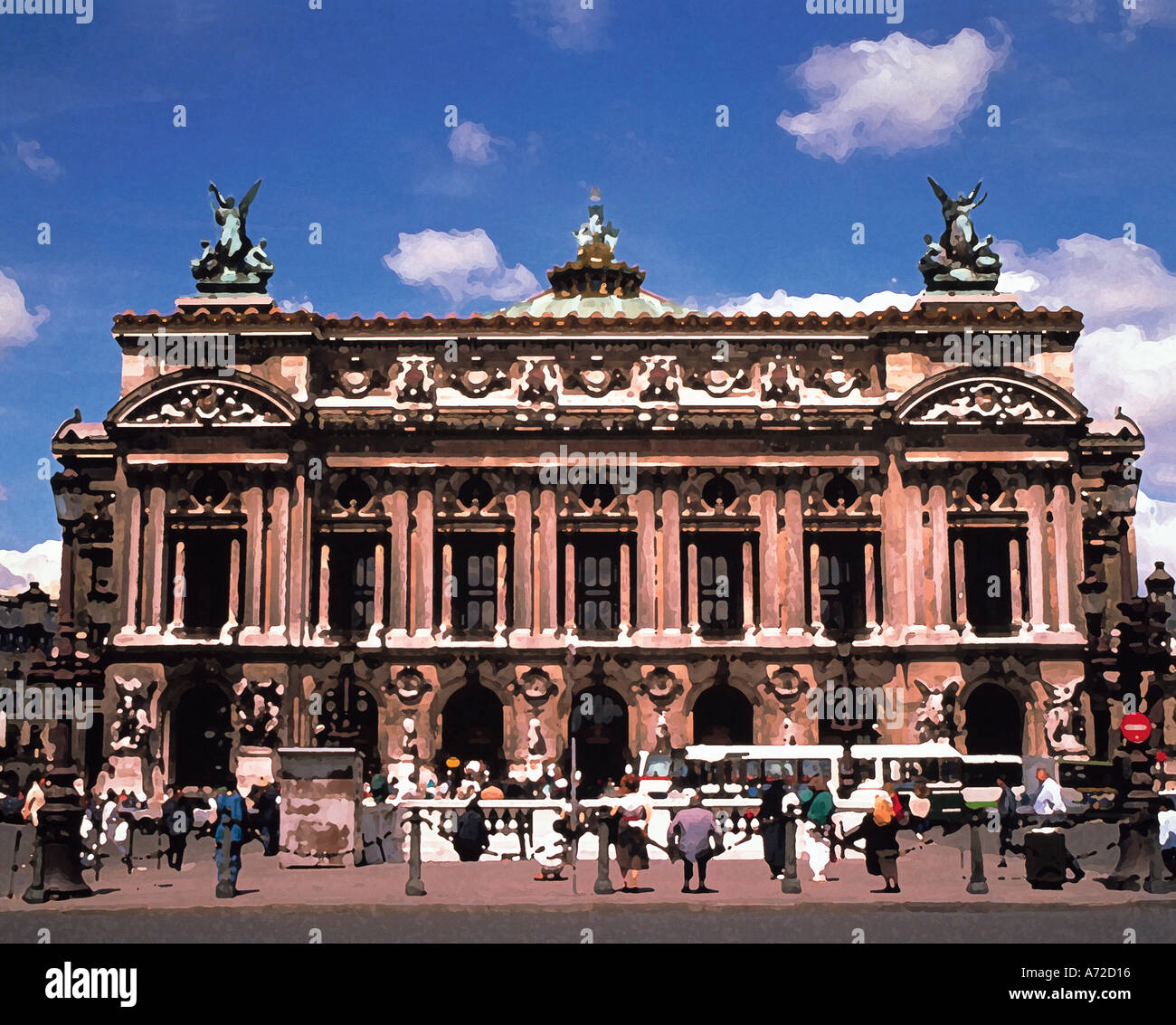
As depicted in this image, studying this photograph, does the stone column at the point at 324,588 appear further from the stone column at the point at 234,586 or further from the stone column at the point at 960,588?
the stone column at the point at 960,588

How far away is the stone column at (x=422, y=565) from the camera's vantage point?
176ft

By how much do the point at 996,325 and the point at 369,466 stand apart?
75.3ft

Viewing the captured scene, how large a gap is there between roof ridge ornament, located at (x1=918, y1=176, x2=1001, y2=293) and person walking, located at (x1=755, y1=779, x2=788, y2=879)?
30809 mm

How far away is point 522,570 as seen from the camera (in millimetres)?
53844

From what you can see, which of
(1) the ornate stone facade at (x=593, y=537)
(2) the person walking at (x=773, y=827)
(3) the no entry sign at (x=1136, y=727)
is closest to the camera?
(3) the no entry sign at (x=1136, y=727)

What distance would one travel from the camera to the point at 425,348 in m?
55.9

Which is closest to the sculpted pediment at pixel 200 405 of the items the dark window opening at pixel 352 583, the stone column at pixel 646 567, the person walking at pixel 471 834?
the dark window opening at pixel 352 583

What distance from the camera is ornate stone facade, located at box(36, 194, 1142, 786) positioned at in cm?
5272

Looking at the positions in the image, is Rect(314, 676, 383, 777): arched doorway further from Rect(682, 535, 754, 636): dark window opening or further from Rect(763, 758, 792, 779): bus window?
Rect(763, 758, 792, 779): bus window

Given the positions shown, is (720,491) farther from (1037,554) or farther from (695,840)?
(695,840)

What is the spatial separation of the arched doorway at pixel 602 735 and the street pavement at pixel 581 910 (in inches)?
821

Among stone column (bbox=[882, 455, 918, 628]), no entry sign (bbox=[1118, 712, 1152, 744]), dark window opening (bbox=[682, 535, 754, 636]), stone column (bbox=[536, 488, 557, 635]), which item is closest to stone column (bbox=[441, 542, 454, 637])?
stone column (bbox=[536, 488, 557, 635])

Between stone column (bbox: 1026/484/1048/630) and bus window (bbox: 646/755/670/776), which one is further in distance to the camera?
stone column (bbox: 1026/484/1048/630)

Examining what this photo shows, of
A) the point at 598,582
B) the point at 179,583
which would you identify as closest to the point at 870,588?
the point at 598,582
